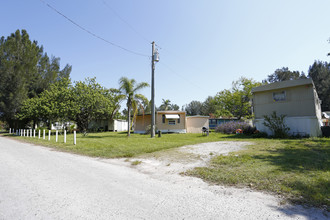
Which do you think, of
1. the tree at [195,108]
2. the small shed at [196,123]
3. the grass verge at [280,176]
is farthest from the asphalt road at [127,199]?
the tree at [195,108]

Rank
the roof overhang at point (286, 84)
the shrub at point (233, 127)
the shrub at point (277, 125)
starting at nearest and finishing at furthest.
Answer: the roof overhang at point (286, 84)
the shrub at point (277, 125)
the shrub at point (233, 127)

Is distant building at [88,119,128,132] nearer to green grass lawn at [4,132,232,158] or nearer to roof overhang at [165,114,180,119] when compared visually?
roof overhang at [165,114,180,119]

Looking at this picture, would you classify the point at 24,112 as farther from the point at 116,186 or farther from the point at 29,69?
the point at 116,186

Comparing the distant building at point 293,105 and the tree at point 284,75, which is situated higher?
the tree at point 284,75

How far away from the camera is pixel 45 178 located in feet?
14.0

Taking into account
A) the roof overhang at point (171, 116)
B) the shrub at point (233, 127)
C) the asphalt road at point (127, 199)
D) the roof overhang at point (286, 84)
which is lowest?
the asphalt road at point (127, 199)

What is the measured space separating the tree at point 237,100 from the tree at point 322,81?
21.9 m

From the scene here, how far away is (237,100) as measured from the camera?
3047cm

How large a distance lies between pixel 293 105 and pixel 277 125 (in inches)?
77.2

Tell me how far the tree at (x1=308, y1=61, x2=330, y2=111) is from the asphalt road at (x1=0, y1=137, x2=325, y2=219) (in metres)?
50.9

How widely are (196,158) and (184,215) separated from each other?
4.14 m

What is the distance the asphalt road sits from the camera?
2.57 m

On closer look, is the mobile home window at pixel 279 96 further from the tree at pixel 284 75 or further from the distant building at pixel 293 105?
the tree at pixel 284 75

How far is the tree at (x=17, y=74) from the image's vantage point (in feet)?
87.4
